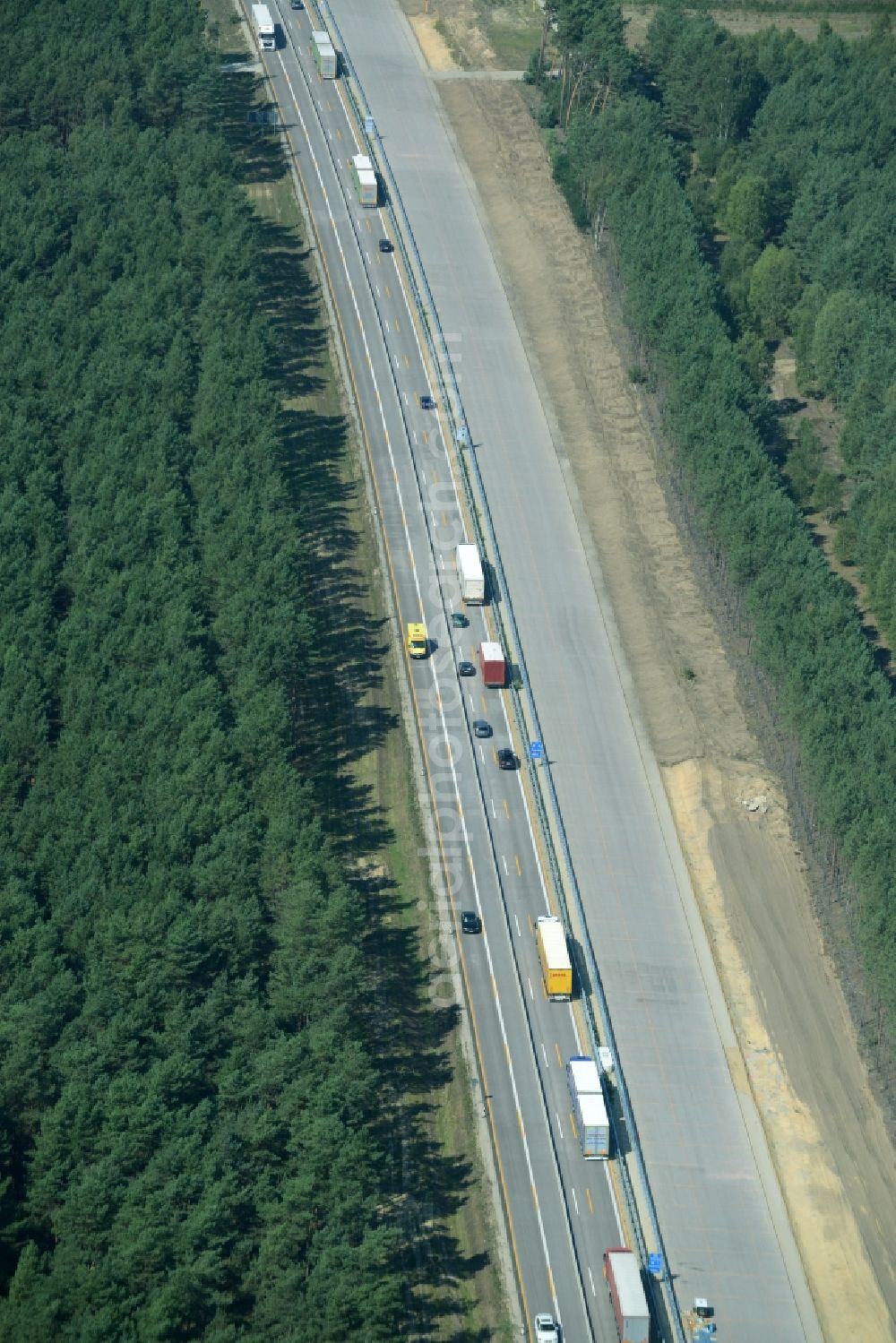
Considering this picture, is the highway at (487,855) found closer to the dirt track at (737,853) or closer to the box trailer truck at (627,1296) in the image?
the box trailer truck at (627,1296)

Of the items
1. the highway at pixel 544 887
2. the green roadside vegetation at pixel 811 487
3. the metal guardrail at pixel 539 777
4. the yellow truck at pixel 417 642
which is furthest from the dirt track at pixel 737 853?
the yellow truck at pixel 417 642

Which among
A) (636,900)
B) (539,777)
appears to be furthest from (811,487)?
(636,900)

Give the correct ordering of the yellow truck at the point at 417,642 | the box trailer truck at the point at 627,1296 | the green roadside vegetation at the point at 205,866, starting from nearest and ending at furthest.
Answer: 1. the green roadside vegetation at the point at 205,866
2. the box trailer truck at the point at 627,1296
3. the yellow truck at the point at 417,642

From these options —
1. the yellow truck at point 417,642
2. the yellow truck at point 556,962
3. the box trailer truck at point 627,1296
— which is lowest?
the box trailer truck at point 627,1296

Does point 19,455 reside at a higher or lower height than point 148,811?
higher

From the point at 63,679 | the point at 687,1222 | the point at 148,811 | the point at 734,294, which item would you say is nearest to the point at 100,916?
the point at 148,811

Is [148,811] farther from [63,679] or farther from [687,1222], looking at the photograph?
[687,1222]

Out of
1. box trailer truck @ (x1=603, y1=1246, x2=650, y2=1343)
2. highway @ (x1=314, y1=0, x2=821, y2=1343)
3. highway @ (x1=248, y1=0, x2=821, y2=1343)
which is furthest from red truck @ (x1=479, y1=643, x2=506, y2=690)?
box trailer truck @ (x1=603, y1=1246, x2=650, y2=1343)

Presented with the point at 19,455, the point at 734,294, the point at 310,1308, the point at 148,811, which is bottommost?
the point at 310,1308
